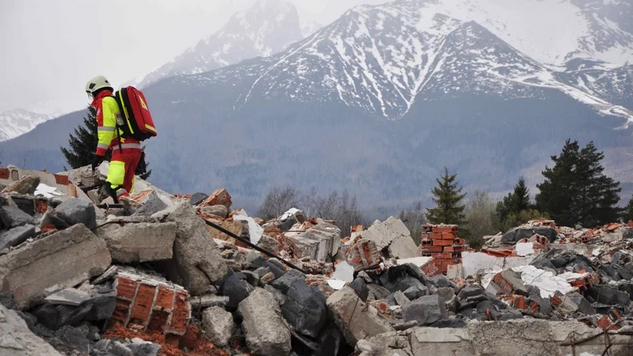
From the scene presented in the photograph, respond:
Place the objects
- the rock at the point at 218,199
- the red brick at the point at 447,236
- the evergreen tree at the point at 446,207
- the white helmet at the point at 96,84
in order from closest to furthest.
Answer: the white helmet at the point at 96,84 → the rock at the point at 218,199 → the red brick at the point at 447,236 → the evergreen tree at the point at 446,207

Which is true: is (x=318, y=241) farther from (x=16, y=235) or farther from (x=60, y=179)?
(x=16, y=235)

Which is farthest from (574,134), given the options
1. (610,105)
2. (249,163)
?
(249,163)

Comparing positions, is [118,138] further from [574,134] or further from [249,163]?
[574,134]

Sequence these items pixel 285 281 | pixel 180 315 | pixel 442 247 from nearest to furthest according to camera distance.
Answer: pixel 180 315, pixel 285 281, pixel 442 247

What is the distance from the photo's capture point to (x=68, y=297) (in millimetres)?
4609

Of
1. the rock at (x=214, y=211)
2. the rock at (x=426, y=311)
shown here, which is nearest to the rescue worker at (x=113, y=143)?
the rock at (x=214, y=211)

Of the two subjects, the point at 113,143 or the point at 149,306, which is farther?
the point at 113,143

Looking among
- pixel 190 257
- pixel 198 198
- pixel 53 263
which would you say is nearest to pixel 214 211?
pixel 198 198

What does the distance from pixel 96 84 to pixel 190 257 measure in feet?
10.1

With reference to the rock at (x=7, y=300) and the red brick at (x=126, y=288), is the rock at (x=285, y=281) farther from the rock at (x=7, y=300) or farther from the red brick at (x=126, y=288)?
the rock at (x=7, y=300)

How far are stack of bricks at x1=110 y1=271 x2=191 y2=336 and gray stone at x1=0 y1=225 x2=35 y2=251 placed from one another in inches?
32.5

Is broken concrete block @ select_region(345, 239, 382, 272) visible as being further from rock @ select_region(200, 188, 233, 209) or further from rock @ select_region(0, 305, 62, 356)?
rock @ select_region(0, 305, 62, 356)

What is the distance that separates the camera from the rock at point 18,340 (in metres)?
3.79

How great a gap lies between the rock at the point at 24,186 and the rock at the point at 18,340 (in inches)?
133
